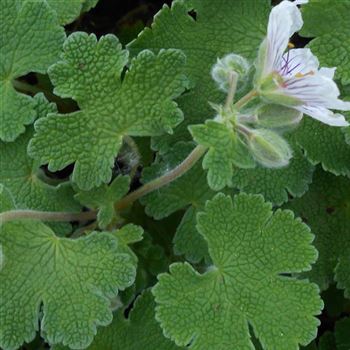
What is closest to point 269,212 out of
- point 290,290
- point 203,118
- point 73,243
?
point 290,290

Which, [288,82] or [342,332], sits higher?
[288,82]

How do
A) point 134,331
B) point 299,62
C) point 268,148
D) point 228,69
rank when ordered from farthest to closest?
point 134,331 → point 299,62 → point 228,69 → point 268,148

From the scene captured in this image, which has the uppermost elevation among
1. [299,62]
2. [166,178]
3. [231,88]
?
[231,88]

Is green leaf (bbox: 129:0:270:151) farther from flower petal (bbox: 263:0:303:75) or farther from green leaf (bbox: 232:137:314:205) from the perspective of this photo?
flower petal (bbox: 263:0:303:75)

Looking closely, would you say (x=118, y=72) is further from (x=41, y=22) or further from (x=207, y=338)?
(x=207, y=338)

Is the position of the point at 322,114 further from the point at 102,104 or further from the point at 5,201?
the point at 5,201

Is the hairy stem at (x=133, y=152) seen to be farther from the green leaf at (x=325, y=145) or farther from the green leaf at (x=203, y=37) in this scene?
the green leaf at (x=325, y=145)

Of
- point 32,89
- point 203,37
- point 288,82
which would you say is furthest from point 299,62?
point 32,89

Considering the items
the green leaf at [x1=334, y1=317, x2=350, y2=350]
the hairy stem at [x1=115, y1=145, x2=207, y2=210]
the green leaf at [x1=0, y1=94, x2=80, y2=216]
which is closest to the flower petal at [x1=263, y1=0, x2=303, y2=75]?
the hairy stem at [x1=115, y1=145, x2=207, y2=210]
